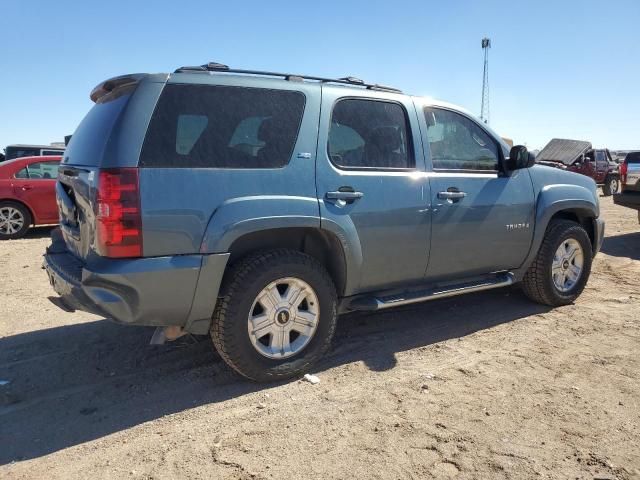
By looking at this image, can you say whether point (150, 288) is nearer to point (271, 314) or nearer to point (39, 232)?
point (271, 314)

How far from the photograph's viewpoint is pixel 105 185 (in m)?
2.79

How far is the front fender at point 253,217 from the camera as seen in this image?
3000mm

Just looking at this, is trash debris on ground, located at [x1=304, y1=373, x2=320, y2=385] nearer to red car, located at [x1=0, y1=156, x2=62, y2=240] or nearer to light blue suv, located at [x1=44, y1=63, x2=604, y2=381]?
light blue suv, located at [x1=44, y1=63, x2=604, y2=381]

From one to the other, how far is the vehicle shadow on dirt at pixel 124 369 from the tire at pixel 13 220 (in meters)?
5.94

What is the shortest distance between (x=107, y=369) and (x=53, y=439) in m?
0.90

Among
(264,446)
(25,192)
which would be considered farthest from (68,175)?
(25,192)

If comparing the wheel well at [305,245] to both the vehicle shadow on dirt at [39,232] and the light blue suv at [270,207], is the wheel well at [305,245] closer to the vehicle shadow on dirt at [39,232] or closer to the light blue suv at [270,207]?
the light blue suv at [270,207]

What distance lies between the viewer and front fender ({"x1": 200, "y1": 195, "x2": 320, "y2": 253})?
300cm

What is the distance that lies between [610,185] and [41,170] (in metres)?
21.9

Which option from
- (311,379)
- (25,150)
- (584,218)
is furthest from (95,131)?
(25,150)

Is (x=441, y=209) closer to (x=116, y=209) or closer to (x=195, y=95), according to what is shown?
(x=195, y=95)

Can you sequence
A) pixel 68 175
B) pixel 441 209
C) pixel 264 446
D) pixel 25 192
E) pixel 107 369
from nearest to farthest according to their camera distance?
pixel 264 446 < pixel 68 175 < pixel 107 369 < pixel 441 209 < pixel 25 192

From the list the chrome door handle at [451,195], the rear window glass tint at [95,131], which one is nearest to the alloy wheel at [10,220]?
the rear window glass tint at [95,131]

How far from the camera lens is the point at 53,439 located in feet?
9.09
